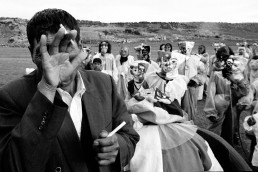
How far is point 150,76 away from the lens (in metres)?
5.12

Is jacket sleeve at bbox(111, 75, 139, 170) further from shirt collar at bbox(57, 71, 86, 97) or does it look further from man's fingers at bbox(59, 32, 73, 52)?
man's fingers at bbox(59, 32, 73, 52)

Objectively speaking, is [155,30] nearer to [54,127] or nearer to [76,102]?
[76,102]

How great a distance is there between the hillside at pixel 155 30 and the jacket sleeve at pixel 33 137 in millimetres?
46573

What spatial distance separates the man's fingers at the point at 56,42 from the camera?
1087 millimetres

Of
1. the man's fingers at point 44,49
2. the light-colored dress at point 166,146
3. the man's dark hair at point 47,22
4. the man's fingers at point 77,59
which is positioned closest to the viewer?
the man's fingers at point 44,49

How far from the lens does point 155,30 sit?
5847cm

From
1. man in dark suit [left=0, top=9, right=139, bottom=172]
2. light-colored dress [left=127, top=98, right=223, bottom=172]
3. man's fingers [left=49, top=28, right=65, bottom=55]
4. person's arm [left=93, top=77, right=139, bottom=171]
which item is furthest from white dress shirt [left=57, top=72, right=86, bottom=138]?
light-colored dress [left=127, top=98, right=223, bottom=172]

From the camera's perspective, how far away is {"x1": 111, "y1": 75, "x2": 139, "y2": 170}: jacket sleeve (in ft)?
4.65

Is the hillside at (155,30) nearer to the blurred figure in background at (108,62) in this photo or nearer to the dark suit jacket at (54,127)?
the blurred figure in background at (108,62)

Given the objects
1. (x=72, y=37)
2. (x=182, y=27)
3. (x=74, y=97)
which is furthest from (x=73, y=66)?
(x=182, y=27)

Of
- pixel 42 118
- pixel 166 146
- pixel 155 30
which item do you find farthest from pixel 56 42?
pixel 155 30

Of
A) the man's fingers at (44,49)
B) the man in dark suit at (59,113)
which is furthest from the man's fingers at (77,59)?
the man's fingers at (44,49)

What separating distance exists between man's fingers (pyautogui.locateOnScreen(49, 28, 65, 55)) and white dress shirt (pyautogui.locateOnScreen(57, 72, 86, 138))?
0.85ft

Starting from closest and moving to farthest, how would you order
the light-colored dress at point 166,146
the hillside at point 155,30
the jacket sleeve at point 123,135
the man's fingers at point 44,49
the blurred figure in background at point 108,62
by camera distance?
the man's fingers at point 44,49, the jacket sleeve at point 123,135, the light-colored dress at point 166,146, the blurred figure in background at point 108,62, the hillside at point 155,30
